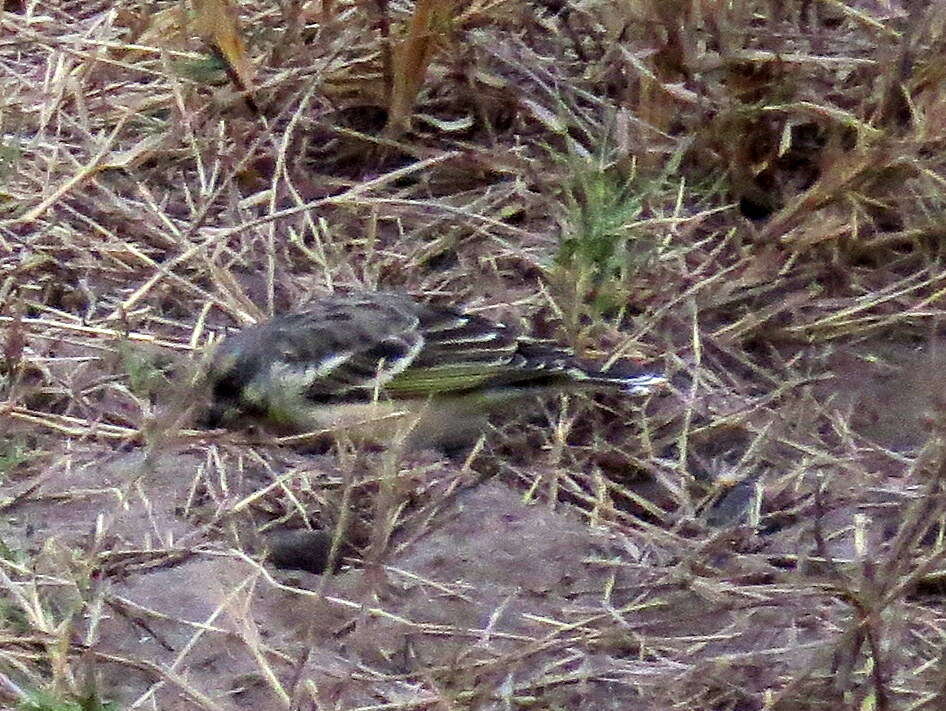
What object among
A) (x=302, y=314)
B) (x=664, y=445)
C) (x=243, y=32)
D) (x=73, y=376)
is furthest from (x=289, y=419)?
(x=243, y=32)

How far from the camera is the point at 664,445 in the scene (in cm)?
439

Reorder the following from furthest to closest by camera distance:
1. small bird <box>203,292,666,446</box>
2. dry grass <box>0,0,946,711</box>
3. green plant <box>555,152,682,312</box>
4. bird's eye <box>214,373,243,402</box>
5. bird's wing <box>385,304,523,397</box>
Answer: green plant <box>555,152,682,312</box>
bird's wing <box>385,304,523,397</box>
small bird <box>203,292,666,446</box>
bird's eye <box>214,373,243,402</box>
dry grass <box>0,0,946,711</box>

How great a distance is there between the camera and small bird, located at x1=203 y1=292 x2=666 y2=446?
14.3 ft

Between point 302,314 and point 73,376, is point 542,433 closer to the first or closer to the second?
point 302,314

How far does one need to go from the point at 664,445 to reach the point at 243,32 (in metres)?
2.29

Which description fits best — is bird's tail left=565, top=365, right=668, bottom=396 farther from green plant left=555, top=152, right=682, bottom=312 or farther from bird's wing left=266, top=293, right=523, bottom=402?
green plant left=555, top=152, right=682, bottom=312

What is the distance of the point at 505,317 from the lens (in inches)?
191

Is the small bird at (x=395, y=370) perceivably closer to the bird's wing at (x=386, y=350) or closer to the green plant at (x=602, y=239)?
the bird's wing at (x=386, y=350)

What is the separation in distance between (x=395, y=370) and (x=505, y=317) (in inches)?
21.0

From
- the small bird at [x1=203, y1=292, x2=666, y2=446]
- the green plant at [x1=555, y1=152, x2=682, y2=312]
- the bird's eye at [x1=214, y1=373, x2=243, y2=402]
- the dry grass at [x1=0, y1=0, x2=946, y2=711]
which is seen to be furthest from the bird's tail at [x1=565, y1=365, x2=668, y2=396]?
the bird's eye at [x1=214, y1=373, x2=243, y2=402]

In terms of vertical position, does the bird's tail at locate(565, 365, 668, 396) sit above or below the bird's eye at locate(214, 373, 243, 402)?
below

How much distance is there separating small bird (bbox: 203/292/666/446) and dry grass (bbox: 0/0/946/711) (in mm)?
137

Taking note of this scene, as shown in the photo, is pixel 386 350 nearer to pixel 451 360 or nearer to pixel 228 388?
pixel 451 360

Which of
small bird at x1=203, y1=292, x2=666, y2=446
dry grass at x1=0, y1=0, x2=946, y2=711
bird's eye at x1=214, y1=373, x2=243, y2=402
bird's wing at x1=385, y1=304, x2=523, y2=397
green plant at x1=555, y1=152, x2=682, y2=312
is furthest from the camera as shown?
green plant at x1=555, y1=152, x2=682, y2=312
